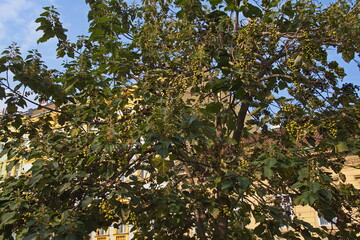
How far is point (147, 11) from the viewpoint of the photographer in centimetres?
649

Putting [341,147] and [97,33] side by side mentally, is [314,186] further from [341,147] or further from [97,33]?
[97,33]

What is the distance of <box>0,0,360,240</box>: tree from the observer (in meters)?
4.18

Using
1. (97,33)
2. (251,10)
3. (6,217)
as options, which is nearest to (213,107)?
(251,10)

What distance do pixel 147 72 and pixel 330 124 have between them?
2495mm

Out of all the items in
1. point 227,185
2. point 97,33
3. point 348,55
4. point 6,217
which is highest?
point 97,33

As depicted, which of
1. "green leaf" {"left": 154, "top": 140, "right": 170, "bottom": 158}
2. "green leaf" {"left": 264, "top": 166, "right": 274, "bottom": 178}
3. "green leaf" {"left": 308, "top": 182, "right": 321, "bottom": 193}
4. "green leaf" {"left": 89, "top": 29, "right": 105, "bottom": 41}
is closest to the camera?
"green leaf" {"left": 154, "top": 140, "right": 170, "bottom": 158}

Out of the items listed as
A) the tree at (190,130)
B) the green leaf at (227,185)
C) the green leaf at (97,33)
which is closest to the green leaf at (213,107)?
the tree at (190,130)

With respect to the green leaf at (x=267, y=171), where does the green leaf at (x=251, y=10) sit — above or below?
above

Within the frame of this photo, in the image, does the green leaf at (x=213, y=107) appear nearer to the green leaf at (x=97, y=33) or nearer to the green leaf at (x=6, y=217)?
the green leaf at (x=97, y=33)

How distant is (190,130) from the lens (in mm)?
3762

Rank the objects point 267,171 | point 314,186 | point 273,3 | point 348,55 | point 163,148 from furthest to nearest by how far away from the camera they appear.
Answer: point 273,3, point 348,55, point 267,171, point 314,186, point 163,148

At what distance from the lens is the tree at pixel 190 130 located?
165 inches

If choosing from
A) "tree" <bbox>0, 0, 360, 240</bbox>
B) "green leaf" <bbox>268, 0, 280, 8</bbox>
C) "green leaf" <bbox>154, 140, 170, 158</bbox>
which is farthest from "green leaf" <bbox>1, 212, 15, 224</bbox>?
"green leaf" <bbox>268, 0, 280, 8</bbox>

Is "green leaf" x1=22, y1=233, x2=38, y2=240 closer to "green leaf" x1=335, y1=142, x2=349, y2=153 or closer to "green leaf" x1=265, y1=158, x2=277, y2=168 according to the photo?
"green leaf" x1=265, y1=158, x2=277, y2=168
